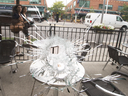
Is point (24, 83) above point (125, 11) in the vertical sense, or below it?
below

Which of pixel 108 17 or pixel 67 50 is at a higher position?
pixel 108 17

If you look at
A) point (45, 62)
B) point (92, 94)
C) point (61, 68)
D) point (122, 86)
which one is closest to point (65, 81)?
point (61, 68)

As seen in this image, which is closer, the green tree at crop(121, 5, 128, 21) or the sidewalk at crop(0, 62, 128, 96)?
the sidewalk at crop(0, 62, 128, 96)

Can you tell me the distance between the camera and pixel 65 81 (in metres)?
1.33

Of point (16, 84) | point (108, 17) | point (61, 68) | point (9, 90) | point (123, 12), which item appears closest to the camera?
point (61, 68)

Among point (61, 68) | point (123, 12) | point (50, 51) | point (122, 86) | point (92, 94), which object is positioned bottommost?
point (122, 86)

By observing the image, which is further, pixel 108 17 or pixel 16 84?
pixel 108 17

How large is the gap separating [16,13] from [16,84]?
2.21 meters

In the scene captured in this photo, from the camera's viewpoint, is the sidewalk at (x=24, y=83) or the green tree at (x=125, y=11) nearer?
the sidewalk at (x=24, y=83)

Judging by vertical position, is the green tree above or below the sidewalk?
above

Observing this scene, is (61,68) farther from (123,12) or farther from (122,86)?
(123,12)

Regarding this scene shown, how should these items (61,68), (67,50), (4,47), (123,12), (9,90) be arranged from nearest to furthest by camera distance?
1. (61,68)
2. (67,50)
3. (9,90)
4. (4,47)
5. (123,12)

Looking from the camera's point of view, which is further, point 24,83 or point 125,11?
point 125,11

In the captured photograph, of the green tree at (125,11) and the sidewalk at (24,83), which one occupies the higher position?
the green tree at (125,11)
